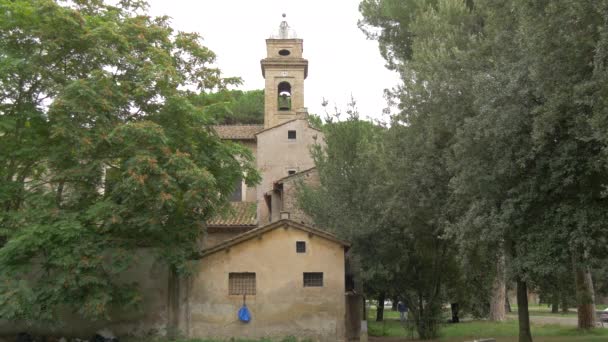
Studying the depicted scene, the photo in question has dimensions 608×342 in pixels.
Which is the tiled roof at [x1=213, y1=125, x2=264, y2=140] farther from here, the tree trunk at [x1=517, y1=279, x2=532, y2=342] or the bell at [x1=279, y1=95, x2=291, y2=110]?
the tree trunk at [x1=517, y1=279, x2=532, y2=342]

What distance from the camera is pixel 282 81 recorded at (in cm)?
3962

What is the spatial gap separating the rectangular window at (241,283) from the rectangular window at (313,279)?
1.91 metres

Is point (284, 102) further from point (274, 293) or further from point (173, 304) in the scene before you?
point (173, 304)

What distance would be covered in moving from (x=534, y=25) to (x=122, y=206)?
12.1m

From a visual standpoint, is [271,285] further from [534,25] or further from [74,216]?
[534,25]

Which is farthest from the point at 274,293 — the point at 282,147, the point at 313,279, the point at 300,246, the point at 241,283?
the point at 282,147

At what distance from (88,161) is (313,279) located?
881cm

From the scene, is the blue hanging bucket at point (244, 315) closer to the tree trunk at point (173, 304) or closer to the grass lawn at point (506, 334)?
the tree trunk at point (173, 304)

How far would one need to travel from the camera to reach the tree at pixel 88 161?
1736cm

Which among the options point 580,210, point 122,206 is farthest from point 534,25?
point 122,206

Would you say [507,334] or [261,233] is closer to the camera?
[261,233]

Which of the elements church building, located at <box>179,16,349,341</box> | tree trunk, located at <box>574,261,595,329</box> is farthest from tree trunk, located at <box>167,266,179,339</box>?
tree trunk, located at <box>574,261,595,329</box>

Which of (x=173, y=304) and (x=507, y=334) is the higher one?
(x=173, y=304)

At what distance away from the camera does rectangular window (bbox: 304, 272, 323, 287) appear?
21750mm
